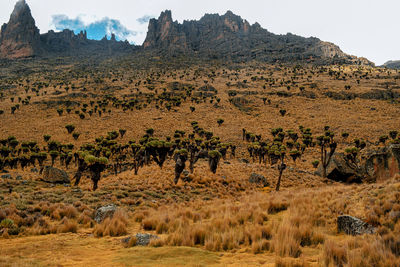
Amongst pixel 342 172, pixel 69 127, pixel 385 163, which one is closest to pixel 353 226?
pixel 385 163

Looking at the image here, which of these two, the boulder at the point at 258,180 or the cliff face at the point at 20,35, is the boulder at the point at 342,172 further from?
the cliff face at the point at 20,35

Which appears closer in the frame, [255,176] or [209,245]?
[209,245]

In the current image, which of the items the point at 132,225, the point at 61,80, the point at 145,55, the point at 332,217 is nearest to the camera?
the point at 332,217

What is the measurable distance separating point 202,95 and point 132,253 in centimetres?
8973

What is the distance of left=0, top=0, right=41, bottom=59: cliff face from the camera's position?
167 metres

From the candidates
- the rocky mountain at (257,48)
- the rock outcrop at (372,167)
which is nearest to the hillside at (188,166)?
the rock outcrop at (372,167)

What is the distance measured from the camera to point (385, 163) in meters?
16.8

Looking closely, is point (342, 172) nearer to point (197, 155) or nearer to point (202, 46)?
point (197, 155)

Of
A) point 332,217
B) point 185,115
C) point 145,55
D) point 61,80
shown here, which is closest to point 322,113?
point 185,115

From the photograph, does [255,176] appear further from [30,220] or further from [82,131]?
[82,131]

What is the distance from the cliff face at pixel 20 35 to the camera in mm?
167125

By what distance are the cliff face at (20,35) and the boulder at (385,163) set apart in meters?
224

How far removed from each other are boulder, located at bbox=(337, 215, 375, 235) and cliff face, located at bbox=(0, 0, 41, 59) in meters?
224

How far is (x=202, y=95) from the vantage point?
92625 mm
